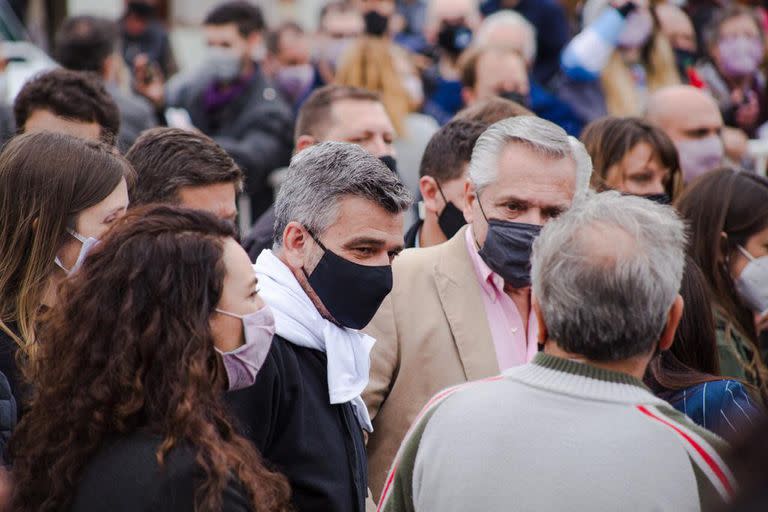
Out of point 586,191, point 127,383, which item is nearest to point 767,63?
point 586,191

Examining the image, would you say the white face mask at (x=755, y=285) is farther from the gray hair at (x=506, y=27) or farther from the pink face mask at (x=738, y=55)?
the pink face mask at (x=738, y=55)

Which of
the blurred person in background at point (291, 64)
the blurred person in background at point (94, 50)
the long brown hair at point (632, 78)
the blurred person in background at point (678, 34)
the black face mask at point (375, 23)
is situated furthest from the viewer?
the blurred person in background at point (291, 64)

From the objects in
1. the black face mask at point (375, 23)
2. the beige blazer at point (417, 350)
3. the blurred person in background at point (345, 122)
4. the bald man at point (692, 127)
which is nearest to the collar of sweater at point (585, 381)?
the beige blazer at point (417, 350)

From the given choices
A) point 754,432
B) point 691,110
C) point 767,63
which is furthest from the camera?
point 767,63

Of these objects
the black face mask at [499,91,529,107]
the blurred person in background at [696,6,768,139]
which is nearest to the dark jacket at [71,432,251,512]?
the black face mask at [499,91,529,107]

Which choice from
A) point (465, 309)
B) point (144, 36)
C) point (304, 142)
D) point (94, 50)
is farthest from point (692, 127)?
point (144, 36)

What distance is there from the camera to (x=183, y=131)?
447 cm

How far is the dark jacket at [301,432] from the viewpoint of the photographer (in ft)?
Answer: 10.1

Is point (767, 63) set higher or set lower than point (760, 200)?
lower

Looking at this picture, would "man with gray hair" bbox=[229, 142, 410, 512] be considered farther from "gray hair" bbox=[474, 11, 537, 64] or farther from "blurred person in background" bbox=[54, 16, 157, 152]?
"gray hair" bbox=[474, 11, 537, 64]

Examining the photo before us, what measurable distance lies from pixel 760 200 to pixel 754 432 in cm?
387

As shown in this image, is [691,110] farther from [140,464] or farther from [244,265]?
[140,464]

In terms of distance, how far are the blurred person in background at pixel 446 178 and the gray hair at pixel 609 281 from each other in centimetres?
226

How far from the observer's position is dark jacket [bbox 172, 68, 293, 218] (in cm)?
760
